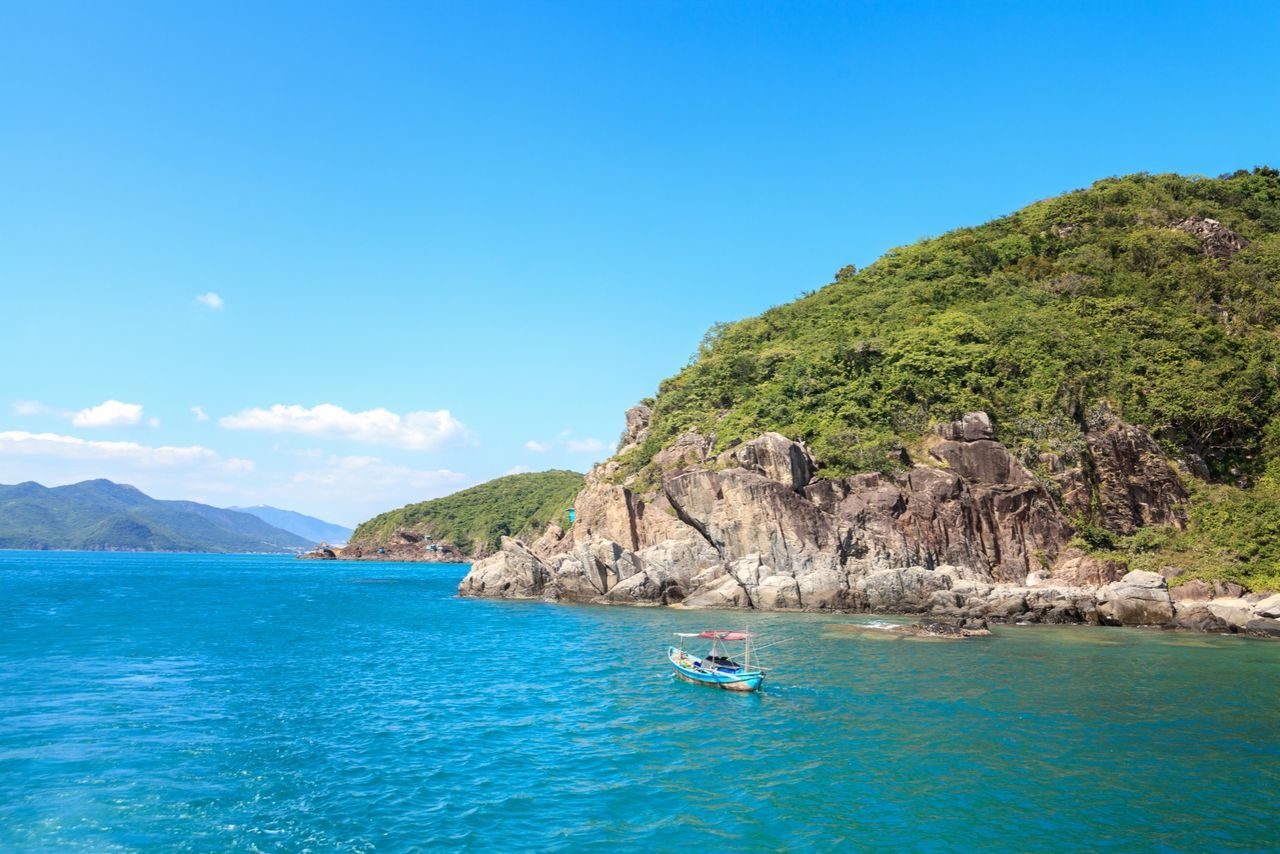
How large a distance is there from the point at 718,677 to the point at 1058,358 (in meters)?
53.2

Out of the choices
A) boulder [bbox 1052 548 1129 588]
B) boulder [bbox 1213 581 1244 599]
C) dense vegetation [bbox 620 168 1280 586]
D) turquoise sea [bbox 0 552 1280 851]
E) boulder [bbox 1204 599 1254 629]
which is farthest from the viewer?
dense vegetation [bbox 620 168 1280 586]

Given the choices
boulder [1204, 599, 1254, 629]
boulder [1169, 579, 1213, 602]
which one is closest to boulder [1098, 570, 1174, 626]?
boulder [1169, 579, 1213, 602]

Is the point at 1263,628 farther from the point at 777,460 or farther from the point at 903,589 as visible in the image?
the point at 777,460

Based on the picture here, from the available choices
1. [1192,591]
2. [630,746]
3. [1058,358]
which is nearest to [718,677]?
[630,746]

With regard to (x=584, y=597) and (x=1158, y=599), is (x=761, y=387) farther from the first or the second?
(x=1158, y=599)

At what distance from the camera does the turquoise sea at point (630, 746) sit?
17.6m

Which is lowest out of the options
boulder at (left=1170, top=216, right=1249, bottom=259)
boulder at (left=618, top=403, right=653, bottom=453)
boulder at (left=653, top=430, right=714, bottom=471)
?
boulder at (left=653, top=430, right=714, bottom=471)

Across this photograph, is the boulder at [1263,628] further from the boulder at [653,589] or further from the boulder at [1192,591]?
the boulder at [653,589]

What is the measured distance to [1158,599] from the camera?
50156 mm

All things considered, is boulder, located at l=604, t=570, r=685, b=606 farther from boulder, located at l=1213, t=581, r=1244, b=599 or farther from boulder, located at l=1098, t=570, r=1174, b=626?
boulder, located at l=1213, t=581, r=1244, b=599

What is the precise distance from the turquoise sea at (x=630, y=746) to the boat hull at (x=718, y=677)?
0.63 m

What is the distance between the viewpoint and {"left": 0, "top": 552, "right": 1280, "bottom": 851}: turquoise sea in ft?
57.8

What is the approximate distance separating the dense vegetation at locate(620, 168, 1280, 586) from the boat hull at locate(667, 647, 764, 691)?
3238 centimetres

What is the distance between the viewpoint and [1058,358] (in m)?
67.8
